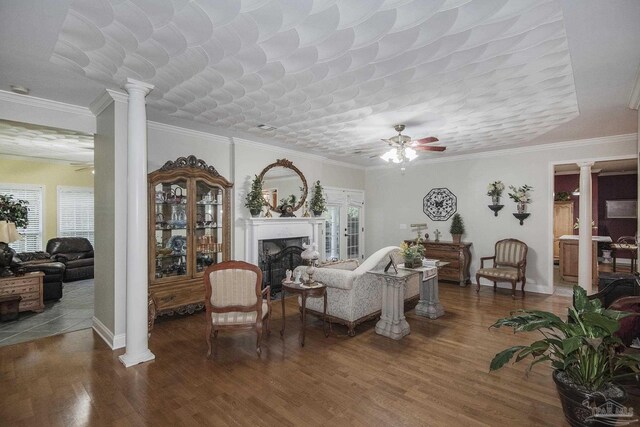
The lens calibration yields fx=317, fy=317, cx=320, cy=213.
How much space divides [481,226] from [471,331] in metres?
3.35

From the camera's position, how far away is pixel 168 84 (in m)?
3.25

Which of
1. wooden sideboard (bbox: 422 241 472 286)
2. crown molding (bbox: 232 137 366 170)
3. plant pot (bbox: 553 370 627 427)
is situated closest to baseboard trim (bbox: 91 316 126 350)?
crown molding (bbox: 232 137 366 170)

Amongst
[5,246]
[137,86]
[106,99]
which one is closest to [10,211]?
[5,246]

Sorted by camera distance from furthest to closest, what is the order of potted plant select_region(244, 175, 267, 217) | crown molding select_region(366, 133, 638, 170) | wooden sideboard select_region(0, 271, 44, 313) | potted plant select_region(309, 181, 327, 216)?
potted plant select_region(309, 181, 327, 216)
potted plant select_region(244, 175, 267, 217)
crown molding select_region(366, 133, 638, 170)
wooden sideboard select_region(0, 271, 44, 313)

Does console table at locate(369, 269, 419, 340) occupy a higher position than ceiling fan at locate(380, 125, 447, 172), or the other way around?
ceiling fan at locate(380, 125, 447, 172)

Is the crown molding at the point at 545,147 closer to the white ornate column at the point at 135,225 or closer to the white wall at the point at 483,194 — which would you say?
the white wall at the point at 483,194

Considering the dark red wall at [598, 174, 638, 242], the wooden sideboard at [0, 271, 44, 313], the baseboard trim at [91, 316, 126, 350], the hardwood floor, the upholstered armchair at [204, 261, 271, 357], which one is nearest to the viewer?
the hardwood floor

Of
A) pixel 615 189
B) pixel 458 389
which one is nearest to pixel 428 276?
pixel 458 389

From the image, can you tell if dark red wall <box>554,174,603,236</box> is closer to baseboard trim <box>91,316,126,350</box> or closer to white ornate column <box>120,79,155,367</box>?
white ornate column <box>120,79,155,367</box>

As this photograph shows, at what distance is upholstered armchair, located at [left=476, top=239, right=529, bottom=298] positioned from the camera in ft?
18.7

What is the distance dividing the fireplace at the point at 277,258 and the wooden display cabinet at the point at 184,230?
814 millimetres

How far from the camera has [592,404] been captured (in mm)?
2043

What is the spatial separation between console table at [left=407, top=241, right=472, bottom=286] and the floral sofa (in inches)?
108

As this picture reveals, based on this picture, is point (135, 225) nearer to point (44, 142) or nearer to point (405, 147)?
point (405, 147)
